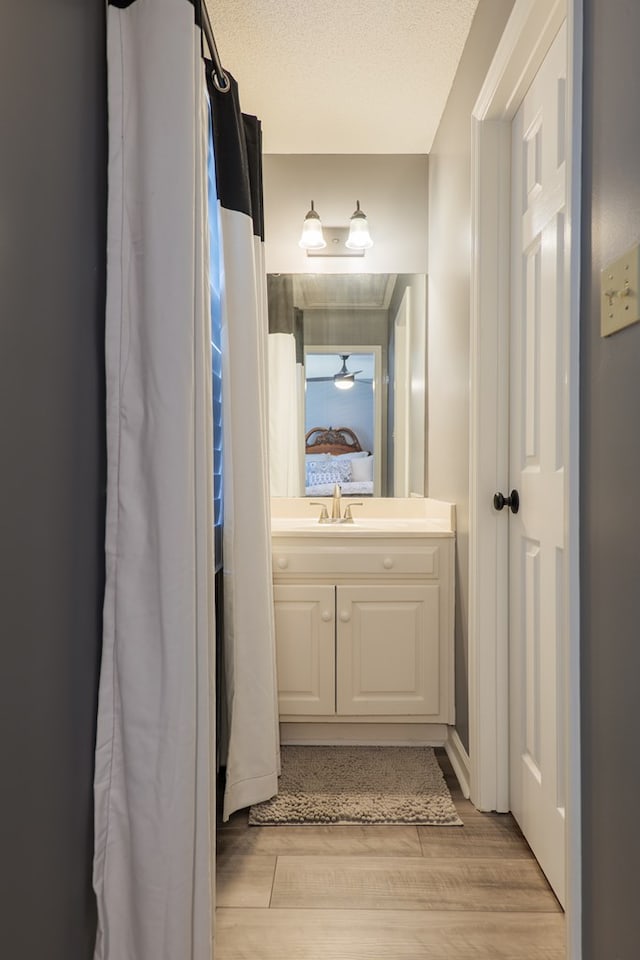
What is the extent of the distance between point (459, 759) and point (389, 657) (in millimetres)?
404

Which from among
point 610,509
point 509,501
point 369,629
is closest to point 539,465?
point 509,501

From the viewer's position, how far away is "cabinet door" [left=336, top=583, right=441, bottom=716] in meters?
2.25

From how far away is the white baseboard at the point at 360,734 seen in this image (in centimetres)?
232

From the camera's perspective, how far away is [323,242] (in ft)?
8.82

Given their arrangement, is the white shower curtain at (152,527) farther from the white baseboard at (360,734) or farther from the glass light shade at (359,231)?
the glass light shade at (359,231)

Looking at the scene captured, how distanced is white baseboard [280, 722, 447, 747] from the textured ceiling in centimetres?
238

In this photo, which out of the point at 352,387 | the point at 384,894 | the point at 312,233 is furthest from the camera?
the point at 352,387

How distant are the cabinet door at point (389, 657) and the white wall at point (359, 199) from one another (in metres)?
1.52

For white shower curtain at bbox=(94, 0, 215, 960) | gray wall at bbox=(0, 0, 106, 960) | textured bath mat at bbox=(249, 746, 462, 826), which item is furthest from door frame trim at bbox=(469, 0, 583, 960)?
gray wall at bbox=(0, 0, 106, 960)

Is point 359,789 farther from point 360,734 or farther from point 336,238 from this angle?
point 336,238

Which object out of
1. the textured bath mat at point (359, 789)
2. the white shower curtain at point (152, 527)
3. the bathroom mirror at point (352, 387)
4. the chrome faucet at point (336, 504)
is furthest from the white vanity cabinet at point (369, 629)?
the white shower curtain at point (152, 527)

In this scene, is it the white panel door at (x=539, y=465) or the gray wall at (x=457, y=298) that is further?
the gray wall at (x=457, y=298)

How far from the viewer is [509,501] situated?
182cm

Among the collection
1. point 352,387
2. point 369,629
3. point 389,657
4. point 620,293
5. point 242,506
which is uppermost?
point 352,387
